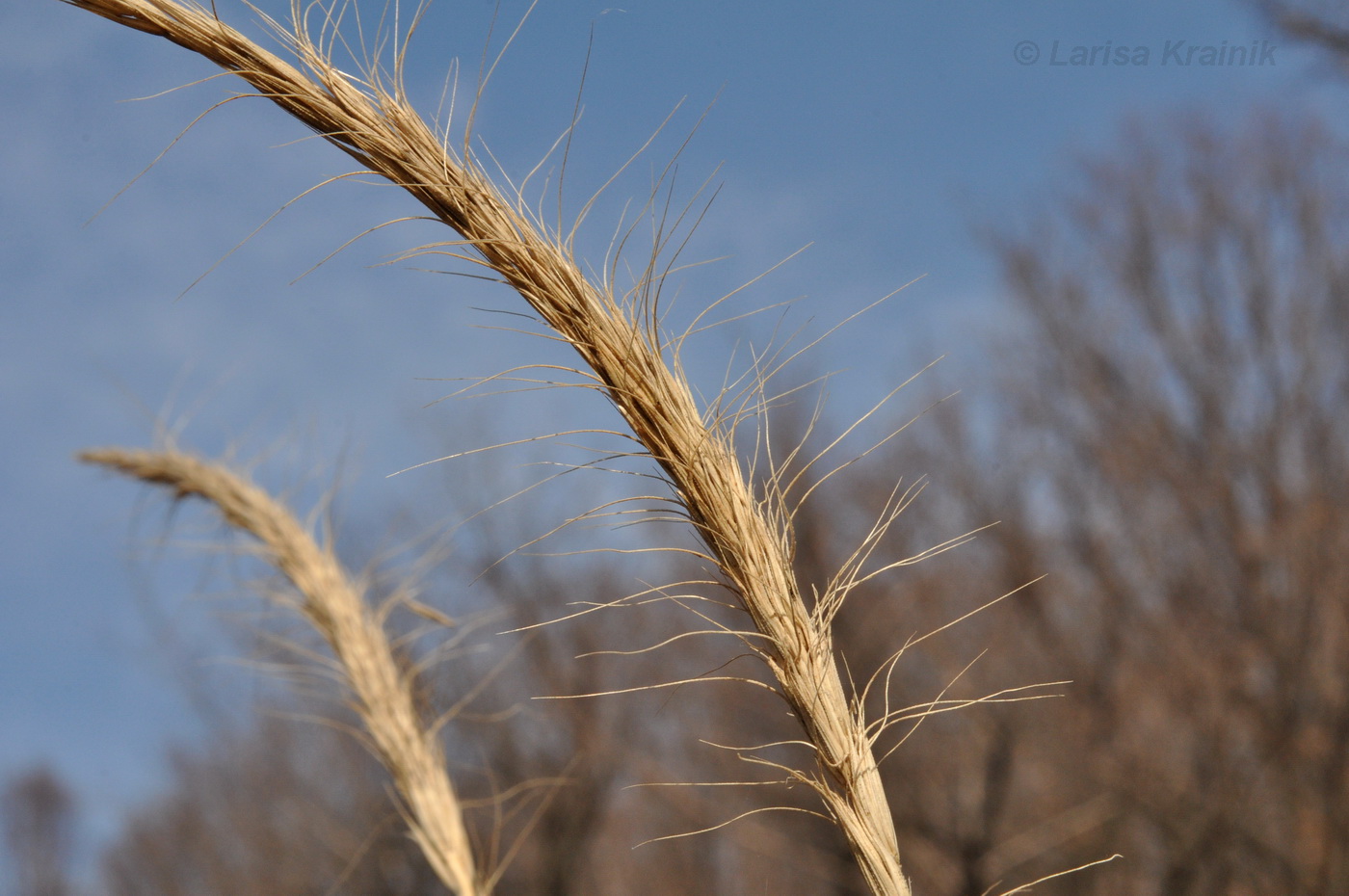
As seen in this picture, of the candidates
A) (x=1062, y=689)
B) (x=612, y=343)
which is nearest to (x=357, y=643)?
(x=612, y=343)

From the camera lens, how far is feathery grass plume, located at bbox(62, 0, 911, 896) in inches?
58.5

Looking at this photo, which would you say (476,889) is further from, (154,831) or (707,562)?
(154,831)

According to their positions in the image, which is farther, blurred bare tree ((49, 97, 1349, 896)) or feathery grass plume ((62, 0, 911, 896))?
blurred bare tree ((49, 97, 1349, 896))

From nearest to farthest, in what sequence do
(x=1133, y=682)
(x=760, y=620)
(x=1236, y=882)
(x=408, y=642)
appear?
1. (x=760, y=620)
2. (x=408, y=642)
3. (x=1236, y=882)
4. (x=1133, y=682)

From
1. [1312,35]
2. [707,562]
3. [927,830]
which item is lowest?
[927,830]

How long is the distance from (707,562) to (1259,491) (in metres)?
14.5

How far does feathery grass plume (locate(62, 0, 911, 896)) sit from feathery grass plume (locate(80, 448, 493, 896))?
6.59 ft

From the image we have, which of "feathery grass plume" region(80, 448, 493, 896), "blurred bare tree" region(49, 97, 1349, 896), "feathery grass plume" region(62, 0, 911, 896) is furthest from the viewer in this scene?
"blurred bare tree" region(49, 97, 1349, 896)

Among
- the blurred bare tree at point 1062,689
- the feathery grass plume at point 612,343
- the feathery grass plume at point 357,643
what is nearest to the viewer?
the feathery grass plume at point 612,343

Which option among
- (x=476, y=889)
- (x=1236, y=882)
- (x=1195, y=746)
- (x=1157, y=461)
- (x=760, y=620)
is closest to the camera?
(x=760, y=620)

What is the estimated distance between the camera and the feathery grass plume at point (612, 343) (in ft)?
4.88

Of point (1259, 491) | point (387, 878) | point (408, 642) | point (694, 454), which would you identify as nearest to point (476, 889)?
point (408, 642)

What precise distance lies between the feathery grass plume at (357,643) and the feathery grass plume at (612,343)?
201cm

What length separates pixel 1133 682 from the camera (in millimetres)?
12391
